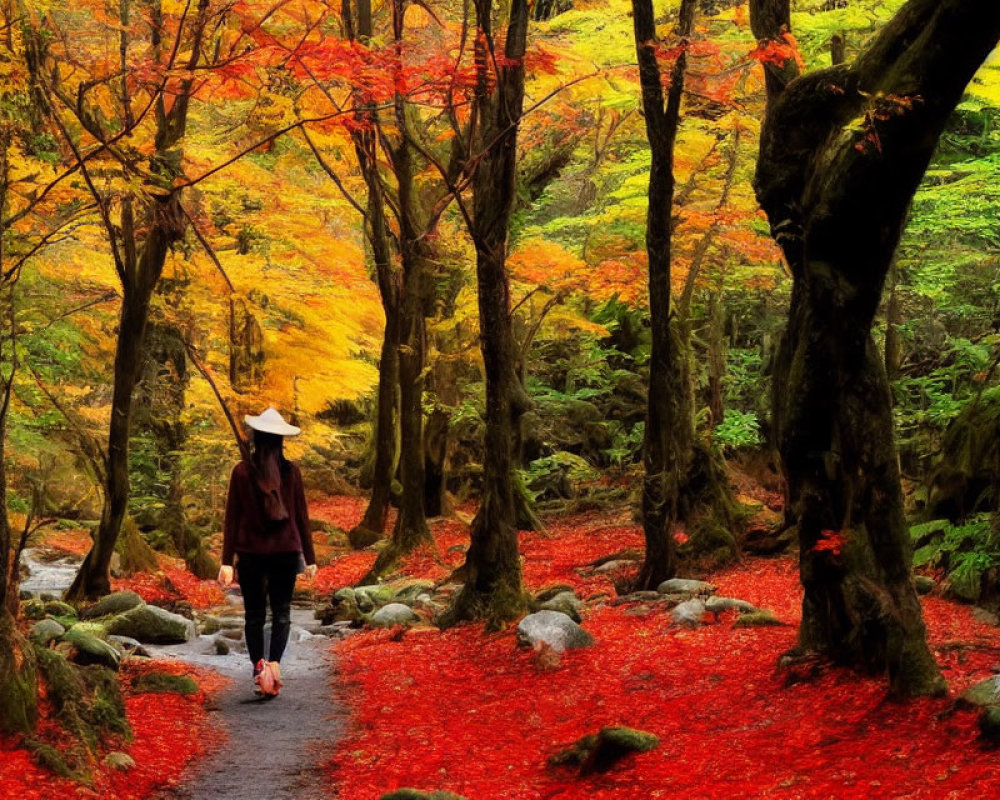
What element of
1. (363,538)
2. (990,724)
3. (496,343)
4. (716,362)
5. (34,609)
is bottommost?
(363,538)

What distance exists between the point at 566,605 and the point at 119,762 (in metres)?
5.66

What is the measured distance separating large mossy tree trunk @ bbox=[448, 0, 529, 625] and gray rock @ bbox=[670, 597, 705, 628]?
1.49 meters

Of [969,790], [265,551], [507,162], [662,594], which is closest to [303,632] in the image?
[662,594]

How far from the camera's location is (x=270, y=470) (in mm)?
6309

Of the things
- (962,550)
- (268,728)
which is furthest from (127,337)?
(962,550)

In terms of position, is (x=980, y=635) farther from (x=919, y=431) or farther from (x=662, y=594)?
(x=919, y=431)

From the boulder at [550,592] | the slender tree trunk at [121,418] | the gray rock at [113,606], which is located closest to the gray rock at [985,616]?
the boulder at [550,592]

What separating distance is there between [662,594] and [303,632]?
4148 mm

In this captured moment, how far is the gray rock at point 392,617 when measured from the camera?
1045 cm

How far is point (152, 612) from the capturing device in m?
9.74

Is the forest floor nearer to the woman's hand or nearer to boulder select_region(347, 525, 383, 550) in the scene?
the woman's hand

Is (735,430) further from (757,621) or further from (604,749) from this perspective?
(604,749)

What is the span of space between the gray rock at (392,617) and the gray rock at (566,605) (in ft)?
A: 5.44

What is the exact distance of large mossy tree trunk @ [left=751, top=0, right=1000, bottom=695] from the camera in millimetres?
4773
